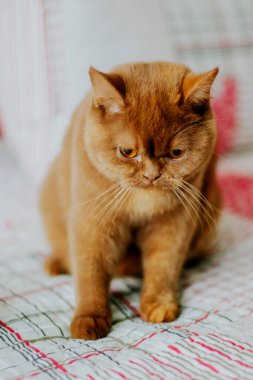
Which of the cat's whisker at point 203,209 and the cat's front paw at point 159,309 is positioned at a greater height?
the cat's whisker at point 203,209

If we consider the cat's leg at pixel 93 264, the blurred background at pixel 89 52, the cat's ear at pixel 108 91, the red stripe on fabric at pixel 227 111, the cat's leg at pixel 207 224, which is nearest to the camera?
the cat's ear at pixel 108 91

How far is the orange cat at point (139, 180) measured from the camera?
3.43 feet

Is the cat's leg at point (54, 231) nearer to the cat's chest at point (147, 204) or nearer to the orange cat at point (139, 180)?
the orange cat at point (139, 180)

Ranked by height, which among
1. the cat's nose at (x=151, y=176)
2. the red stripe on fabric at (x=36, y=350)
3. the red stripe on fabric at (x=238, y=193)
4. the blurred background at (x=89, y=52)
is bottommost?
the red stripe on fabric at (x=36, y=350)

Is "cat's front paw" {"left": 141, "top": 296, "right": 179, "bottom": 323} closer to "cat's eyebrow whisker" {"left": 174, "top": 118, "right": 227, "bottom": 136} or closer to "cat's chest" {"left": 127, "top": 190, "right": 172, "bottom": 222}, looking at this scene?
"cat's chest" {"left": 127, "top": 190, "right": 172, "bottom": 222}

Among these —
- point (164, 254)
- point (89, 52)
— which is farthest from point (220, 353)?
point (89, 52)

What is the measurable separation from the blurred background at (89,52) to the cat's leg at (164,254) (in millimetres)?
594

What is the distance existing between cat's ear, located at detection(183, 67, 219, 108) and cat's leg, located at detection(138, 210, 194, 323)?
11.2 inches

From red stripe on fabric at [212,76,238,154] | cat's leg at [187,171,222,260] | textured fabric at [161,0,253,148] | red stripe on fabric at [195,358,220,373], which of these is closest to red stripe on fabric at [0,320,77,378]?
red stripe on fabric at [195,358,220,373]

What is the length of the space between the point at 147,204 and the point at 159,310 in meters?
0.25

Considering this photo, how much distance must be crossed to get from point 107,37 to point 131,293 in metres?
0.98

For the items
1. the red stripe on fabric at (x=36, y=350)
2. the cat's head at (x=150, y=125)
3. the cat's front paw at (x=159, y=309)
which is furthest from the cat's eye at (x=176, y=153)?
the red stripe on fabric at (x=36, y=350)

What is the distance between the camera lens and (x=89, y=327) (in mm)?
1049

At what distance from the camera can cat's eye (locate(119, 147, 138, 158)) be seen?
105 centimetres
